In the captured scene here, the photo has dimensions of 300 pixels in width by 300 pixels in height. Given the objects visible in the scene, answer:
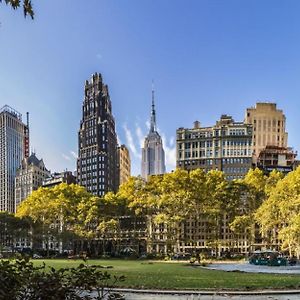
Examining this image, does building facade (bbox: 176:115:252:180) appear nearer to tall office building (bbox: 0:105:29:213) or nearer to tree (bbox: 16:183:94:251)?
tree (bbox: 16:183:94:251)

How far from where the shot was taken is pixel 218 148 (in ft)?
388

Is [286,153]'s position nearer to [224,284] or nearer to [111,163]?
[111,163]

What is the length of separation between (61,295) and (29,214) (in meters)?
74.4

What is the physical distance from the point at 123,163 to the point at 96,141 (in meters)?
34.3

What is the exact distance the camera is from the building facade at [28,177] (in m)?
177

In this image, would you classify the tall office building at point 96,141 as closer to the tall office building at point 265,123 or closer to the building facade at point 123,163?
the building facade at point 123,163

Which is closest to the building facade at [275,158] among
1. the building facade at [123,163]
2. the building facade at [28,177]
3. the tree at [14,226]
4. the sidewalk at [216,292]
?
the building facade at [123,163]

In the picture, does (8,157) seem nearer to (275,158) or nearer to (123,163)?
(123,163)

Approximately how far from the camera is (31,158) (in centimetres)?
18575

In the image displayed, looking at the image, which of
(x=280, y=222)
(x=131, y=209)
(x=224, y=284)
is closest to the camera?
(x=224, y=284)

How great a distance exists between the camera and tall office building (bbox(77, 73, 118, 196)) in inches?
5807

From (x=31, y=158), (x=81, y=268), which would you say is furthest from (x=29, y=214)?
(x=31, y=158)

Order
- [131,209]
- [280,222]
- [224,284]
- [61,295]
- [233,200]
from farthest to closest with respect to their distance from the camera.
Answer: [131,209] → [233,200] → [280,222] → [224,284] → [61,295]

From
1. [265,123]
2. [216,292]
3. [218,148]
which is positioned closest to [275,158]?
[265,123]
